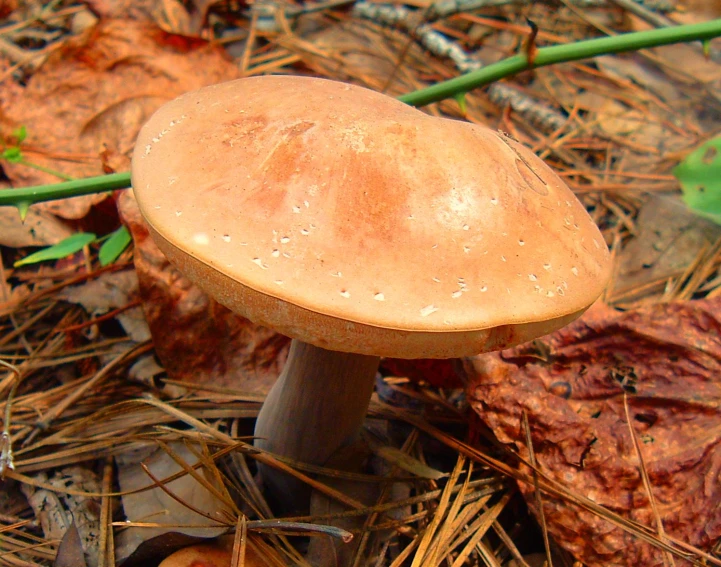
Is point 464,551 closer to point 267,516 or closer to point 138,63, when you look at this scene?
point 267,516

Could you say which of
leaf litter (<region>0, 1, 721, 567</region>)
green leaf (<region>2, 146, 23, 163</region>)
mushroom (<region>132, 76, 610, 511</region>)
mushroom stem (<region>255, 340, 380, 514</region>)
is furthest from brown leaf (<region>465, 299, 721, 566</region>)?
green leaf (<region>2, 146, 23, 163</region>)

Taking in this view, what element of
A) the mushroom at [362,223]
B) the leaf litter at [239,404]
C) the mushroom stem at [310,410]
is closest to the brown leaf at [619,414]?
the leaf litter at [239,404]

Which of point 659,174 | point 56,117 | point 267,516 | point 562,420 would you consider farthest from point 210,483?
point 659,174

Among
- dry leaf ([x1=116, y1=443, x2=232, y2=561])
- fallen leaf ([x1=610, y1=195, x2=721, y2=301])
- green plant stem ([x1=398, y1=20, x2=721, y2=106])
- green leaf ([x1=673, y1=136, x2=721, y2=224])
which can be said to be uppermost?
green plant stem ([x1=398, y1=20, x2=721, y2=106])

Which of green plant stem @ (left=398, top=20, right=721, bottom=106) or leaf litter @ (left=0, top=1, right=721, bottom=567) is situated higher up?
green plant stem @ (left=398, top=20, right=721, bottom=106)

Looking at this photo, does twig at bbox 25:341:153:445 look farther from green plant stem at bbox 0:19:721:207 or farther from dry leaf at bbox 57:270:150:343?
green plant stem at bbox 0:19:721:207

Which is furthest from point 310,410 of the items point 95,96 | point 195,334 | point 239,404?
point 95,96

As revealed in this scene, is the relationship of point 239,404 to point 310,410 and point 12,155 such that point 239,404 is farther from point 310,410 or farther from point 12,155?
point 12,155

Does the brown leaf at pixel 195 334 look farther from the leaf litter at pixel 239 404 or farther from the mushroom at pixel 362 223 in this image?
the mushroom at pixel 362 223
